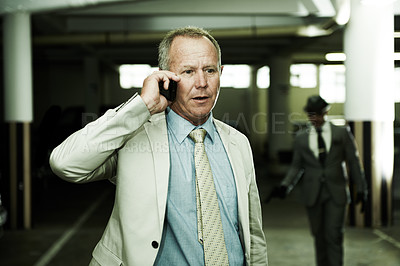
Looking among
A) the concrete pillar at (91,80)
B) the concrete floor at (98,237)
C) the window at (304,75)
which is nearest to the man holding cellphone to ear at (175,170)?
the concrete floor at (98,237)

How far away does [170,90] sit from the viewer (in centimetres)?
132

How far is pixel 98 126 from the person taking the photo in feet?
3.93

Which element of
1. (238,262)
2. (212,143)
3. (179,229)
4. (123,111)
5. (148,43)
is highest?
(148,43)

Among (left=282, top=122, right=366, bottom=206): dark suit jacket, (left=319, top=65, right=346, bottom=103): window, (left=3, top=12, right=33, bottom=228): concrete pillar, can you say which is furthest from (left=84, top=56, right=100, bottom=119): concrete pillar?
(left=282, top=122, right=366, bottom=206): dark suit jacket

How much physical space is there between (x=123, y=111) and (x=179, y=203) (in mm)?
353

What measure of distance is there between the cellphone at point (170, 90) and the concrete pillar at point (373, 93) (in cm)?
407

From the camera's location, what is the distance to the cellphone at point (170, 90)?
1304mm

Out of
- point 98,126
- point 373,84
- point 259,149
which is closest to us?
point 98,126

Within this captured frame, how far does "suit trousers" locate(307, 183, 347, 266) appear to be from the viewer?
3264 millimetres

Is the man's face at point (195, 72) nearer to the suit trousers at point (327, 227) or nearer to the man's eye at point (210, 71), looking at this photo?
the man's eye at point (210, 71)

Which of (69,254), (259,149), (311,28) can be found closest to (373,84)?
(311,28)

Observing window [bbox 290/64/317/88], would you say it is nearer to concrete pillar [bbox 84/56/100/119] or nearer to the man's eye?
concrete pillar [bbox 84/56/100/119]

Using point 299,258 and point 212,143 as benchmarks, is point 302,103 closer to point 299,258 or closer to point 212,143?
point 299,258

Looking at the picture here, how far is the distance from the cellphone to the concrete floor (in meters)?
2.92
